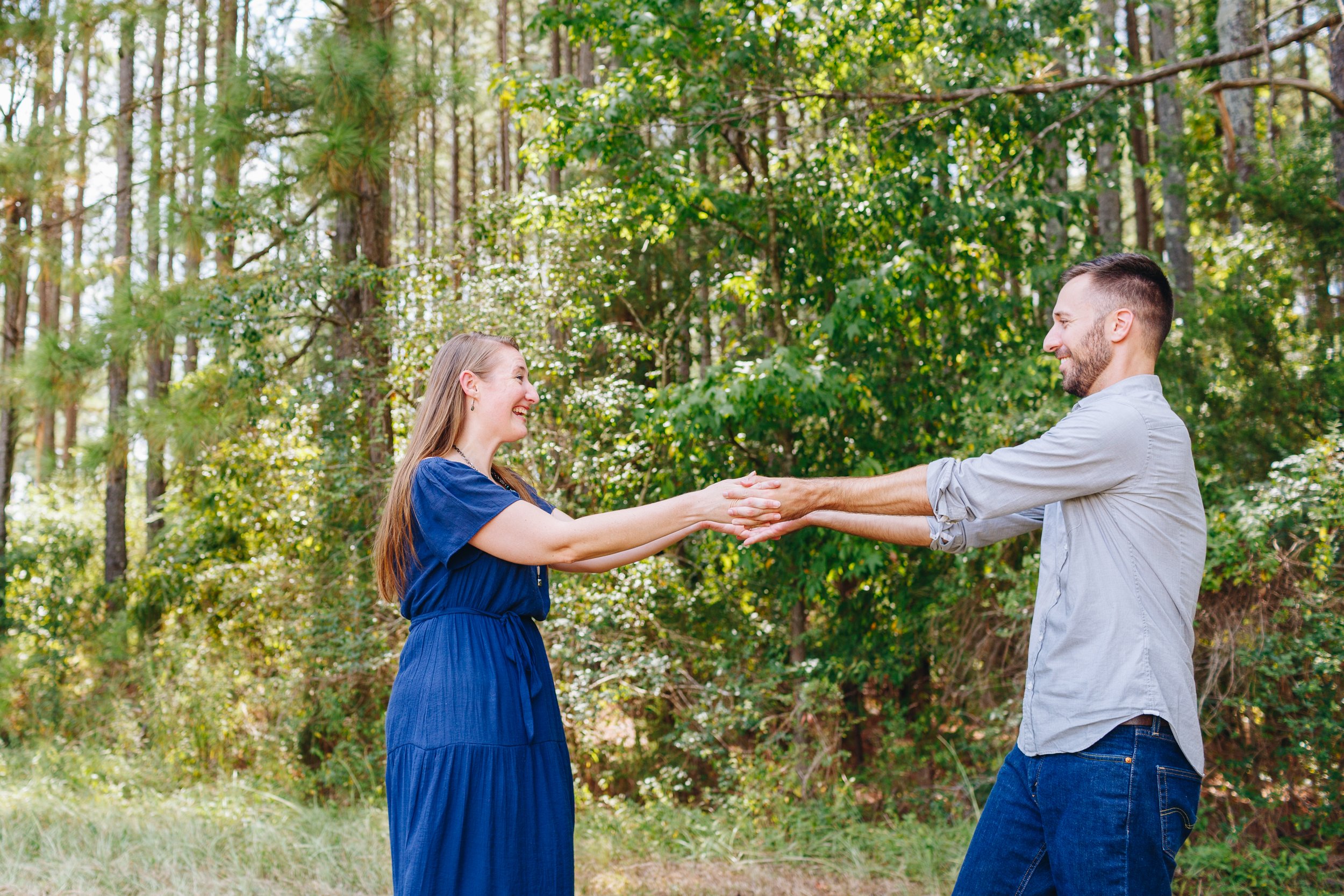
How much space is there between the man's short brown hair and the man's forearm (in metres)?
0.56

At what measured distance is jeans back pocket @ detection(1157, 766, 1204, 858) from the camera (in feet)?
6.79

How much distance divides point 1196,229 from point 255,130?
418 inches

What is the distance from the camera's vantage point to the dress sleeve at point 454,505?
2.36 metres

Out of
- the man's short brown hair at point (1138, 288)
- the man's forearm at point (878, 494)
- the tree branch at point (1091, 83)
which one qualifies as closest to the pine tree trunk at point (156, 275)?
the tree branch at point (1091, 83)

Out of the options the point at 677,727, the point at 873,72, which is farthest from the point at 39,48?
the point at 677,727

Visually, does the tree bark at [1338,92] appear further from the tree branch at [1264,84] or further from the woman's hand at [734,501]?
the woman's hand at [734,501]

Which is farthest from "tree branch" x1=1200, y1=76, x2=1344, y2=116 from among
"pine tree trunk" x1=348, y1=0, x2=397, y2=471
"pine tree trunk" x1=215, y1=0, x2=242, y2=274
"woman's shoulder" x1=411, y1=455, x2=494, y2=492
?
"pine tree trunk" x1=215, y1=0, x2=242, y2=274

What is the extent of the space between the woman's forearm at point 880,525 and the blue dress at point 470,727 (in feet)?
2.87

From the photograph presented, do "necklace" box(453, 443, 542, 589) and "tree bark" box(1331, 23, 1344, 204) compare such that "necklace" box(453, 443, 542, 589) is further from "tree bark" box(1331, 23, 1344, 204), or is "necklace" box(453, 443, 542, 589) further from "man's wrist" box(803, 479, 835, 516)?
"tree bark" box(1331, 23, 1344, 204)

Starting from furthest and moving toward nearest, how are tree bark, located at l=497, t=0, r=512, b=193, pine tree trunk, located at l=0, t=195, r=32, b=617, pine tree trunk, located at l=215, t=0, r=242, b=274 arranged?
tree bark, located at l=497, t=0, r=512, b=193 → pine tree trunk, located at l=0, t=195, r=32, b=617 → pine tree trunk, located at l=215, t=0, r=242, b=274

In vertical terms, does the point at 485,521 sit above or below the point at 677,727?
above

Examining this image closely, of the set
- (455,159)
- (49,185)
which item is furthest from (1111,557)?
(455,159)

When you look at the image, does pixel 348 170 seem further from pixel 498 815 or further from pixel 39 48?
Result: pixel 498 815

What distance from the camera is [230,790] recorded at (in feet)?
22.4
